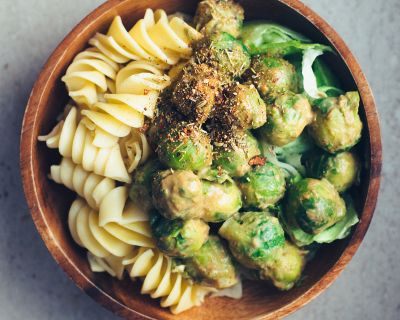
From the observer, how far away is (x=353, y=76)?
8.23 ft

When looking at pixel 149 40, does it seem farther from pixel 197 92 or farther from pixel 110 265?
pixel 110 265

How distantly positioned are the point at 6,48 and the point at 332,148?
5.67 ft

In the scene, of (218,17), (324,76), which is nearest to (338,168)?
(324,76)

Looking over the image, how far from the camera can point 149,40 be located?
2.53 m

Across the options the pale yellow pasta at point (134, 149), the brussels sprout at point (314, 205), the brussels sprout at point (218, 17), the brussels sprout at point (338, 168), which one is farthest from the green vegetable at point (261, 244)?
the brussels sprout at point (218, 17)

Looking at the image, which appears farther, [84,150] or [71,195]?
[71,195]

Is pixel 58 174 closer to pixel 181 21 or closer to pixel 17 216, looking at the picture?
pixel 17 216

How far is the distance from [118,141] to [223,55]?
624mm

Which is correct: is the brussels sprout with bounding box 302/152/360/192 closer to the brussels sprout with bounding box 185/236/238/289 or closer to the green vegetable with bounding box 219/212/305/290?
the green vegetable with bounding box 219/212/305/290

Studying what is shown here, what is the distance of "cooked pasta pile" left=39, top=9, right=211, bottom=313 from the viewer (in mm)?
2473

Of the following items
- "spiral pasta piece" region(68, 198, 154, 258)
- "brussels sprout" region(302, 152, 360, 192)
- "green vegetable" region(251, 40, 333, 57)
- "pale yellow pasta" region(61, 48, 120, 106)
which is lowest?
"spiral pasta piece" region(68, 198, 154, 258)

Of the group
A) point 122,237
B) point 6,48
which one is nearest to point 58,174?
point 122,237

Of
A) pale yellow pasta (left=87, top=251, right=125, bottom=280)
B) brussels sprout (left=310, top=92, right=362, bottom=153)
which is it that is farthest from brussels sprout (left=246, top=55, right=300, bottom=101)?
pale yellow pasta (left=87, top=251, right=125, bottom=280)

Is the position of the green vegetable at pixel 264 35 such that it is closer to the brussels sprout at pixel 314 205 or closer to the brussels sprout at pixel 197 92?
the brussels sprout at pixel 197 92
